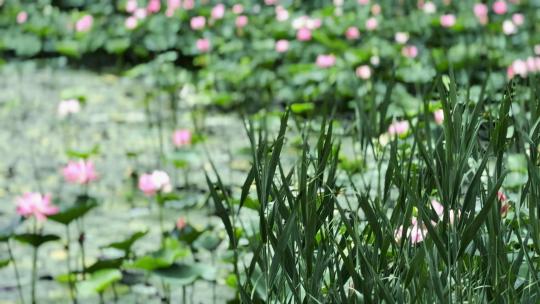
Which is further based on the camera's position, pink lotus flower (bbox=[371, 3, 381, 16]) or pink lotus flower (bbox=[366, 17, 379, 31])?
pink lotus flower (bbox=[371, 3, 381, 16])

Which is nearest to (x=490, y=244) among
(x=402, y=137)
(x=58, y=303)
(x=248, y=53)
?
(x=402, y=137)

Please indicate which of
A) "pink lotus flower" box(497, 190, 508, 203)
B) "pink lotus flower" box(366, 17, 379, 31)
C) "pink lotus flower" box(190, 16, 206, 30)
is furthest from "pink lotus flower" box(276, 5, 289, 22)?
"pink lotus flower" box(497, 190, 508, 203)

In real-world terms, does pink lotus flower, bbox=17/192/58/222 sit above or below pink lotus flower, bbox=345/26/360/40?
below

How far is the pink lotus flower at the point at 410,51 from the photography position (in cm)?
439

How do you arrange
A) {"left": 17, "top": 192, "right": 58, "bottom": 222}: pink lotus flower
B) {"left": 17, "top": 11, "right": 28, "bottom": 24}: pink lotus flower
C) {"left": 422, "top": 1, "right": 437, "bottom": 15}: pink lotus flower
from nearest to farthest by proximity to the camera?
{"left": 17, "top": 192, "right": 58, "bottom": 222}: pink lotus flower → {"left": 422, "top": 1, "right": 437, "bottom": 15}: pink lotus flower → {"left": 17, "top": 11, "right": 28, "bottom": 24}: pink lotus flower

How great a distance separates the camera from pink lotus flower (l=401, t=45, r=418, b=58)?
173 inches

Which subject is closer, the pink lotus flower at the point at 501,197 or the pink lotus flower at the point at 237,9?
the pink lotus flower at the point at 501,197

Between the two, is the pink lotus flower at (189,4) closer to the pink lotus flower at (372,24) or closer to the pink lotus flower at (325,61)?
the pink lotus flower at (372,24)

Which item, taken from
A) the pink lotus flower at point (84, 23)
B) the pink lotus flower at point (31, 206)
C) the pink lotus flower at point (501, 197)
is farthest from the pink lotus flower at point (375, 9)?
the pink lotus flower at point (501, 197)

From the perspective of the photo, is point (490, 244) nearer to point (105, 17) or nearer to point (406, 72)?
point (406, 72)

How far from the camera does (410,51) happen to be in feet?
14.4

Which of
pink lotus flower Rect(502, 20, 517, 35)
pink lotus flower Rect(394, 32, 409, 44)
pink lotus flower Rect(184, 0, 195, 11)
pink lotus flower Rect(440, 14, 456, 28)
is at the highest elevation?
pink lotus flower Rect(184, 0, 195, 11)

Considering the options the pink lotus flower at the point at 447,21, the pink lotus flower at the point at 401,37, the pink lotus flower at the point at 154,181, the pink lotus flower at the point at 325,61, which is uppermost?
the pink lotus flower at the point at 447,21

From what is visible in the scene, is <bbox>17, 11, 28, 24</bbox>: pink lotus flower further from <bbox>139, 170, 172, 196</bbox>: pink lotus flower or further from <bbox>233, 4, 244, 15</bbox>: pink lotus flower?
<bbox>139, 170, 172, 196</bbox>: pink lotus flower
